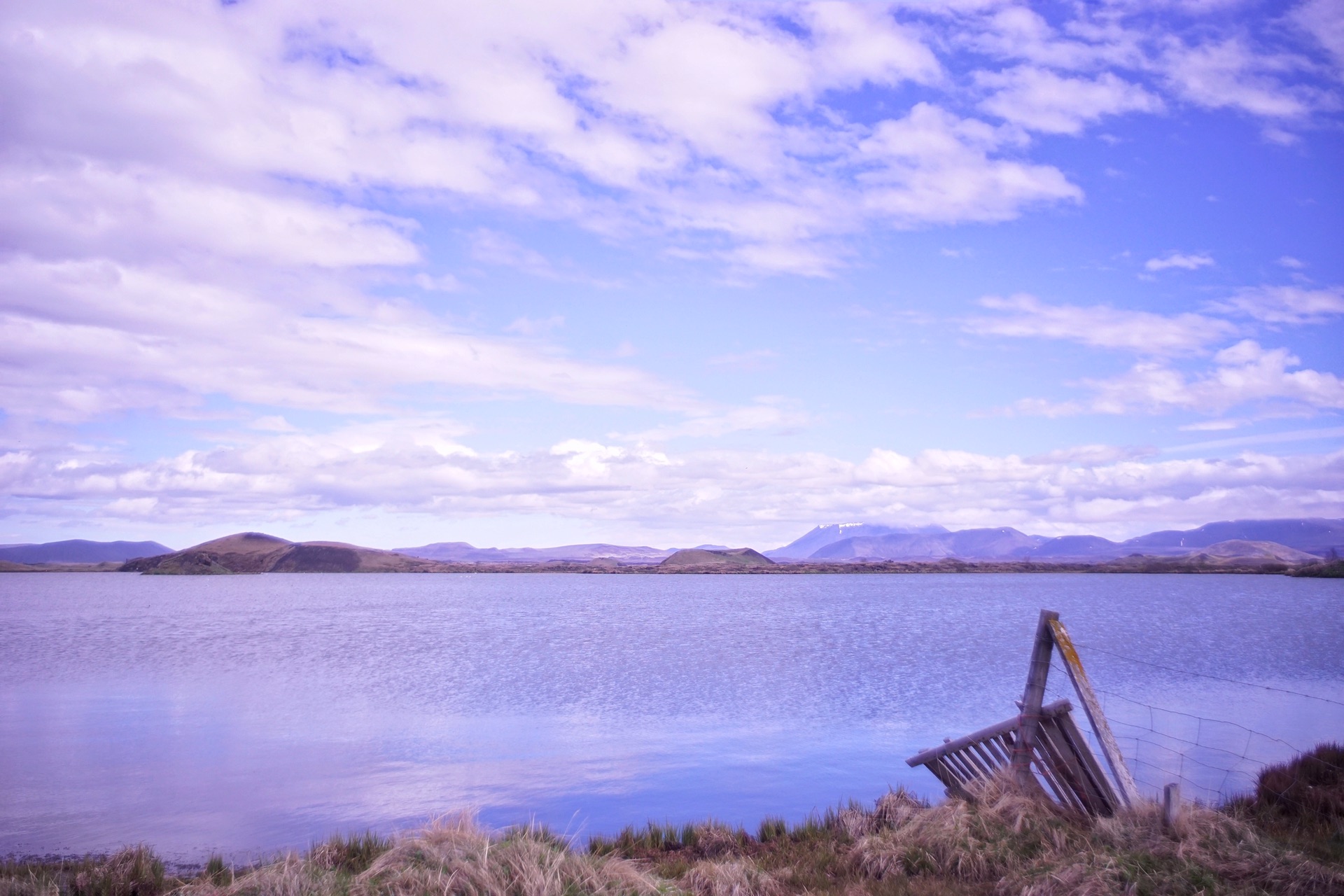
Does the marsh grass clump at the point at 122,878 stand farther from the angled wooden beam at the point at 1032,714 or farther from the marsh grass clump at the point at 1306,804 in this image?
the marsh grass clump at the point at 1306,804

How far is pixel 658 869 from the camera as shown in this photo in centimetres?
1029

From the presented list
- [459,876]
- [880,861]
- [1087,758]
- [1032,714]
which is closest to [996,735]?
[1032,714]

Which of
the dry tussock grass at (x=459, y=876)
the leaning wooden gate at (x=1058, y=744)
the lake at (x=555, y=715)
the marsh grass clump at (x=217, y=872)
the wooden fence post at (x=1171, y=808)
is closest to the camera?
the dry tussock grass at (x=459, y=876)

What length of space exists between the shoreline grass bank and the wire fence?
2.83 metres

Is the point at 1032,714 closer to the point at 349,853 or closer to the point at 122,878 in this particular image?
the point at 349,853

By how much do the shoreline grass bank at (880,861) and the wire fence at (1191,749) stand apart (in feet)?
9.30

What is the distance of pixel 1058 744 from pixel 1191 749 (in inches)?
394

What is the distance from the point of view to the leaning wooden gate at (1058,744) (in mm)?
9734

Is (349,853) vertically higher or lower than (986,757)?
lower

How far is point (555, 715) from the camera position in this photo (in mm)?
24750

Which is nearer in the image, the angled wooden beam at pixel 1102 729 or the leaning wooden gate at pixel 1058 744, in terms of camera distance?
the angled wooden beam at pixel 1102 729

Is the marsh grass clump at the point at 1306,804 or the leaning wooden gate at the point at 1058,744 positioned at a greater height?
the leaning wooden gate at the point at 1058,744

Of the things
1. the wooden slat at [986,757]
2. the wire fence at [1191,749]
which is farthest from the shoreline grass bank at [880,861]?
the wire fence at [1191,749]

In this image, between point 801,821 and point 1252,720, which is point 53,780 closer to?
point 801,821
